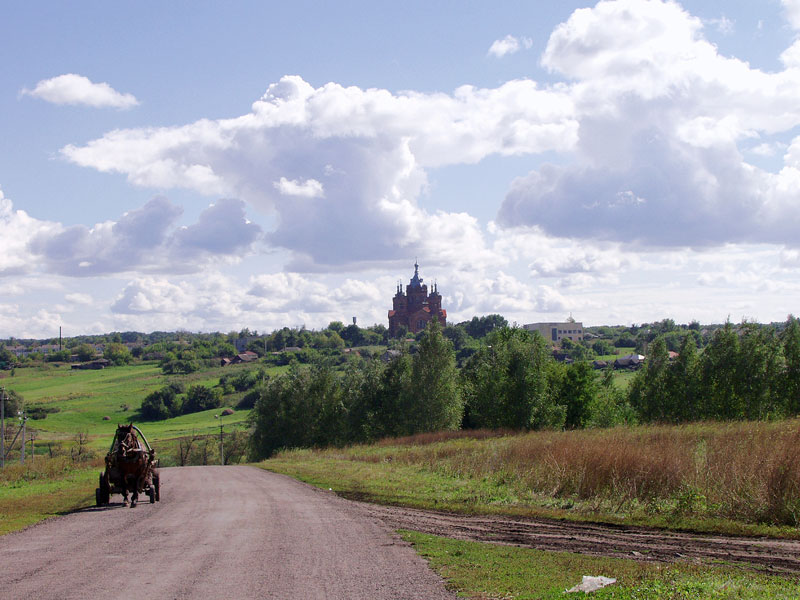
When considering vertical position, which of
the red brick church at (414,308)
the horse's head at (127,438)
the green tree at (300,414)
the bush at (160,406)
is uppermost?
the red brick church at (414,308)

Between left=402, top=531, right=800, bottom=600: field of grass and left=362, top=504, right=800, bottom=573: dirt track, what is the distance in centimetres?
77

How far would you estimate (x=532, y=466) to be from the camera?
71.8 ft

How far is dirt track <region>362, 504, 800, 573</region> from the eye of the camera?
38.2 ft

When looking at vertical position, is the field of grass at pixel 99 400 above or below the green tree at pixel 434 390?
below

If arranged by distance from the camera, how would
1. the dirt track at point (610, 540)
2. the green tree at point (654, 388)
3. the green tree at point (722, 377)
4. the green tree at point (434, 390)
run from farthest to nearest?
the green tree at point (654, 388)
the green tree at point (434, 390)
the green tree at point (722, 377)
the dirt track at point (610, 540)

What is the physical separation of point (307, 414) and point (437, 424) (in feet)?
54.1

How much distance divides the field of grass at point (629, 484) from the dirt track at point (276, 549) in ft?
4.75

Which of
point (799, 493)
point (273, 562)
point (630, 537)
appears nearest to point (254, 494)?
point (273, 562)

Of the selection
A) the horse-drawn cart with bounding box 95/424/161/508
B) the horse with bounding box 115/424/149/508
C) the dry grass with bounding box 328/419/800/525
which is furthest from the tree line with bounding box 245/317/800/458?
the horse with bounding box 115/424/149/508

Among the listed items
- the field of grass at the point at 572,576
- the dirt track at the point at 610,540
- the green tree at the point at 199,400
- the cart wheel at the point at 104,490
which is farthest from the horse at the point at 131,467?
the green tree at the point at 199,400

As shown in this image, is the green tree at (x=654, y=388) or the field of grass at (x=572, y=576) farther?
the green tree at (x=654, y=388)

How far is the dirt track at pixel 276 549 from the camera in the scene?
33.3 feet

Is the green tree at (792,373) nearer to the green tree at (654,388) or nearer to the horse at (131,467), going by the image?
Answer: the green tree at (654,388)

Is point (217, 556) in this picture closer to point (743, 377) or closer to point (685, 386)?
point (743, 377)
